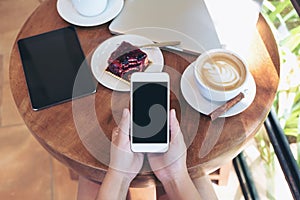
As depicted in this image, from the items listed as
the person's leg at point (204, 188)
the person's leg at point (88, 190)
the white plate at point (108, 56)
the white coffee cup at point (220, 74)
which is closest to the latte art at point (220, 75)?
the white coffee cup at point (220, 74)

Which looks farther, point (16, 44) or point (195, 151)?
point (16, 44)

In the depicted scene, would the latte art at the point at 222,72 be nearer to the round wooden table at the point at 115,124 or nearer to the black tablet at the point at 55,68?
the round wooden table at the point at 115,124

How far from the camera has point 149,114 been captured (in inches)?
32.0

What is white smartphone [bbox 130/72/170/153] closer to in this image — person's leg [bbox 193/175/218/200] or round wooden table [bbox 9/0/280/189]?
round wooden table [bbox 9/0/280/189]

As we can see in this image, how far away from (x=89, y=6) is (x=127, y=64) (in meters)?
0.18

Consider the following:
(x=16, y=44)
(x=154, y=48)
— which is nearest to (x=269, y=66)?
(x=154, y=48)

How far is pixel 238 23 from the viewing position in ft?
3.30

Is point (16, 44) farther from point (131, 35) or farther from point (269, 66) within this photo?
point (269, 66)

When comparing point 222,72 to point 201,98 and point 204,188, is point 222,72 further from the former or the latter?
point 204,188

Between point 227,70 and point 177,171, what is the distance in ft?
0.79

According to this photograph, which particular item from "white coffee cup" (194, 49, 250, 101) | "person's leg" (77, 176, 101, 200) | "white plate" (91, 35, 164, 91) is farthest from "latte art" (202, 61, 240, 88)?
"person's leg" (77, 176, 101, 200)

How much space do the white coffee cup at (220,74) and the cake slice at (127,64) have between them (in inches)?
4.6

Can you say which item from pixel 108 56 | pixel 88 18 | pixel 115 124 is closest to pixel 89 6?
→ pixel 88 18

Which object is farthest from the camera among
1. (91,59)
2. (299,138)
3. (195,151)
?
(299,138)
